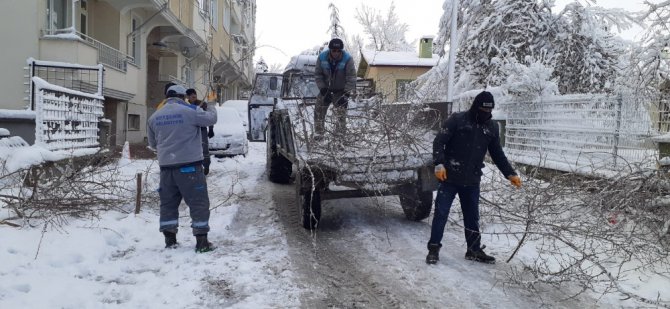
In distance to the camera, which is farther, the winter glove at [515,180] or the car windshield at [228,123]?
the car windshield at [228,123]

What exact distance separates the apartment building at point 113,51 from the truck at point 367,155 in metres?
1.45

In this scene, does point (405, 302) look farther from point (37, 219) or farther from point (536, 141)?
point (536, 141)

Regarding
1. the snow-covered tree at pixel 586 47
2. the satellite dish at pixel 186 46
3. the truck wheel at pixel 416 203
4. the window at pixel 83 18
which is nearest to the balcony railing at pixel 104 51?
the window at pixel 83 18

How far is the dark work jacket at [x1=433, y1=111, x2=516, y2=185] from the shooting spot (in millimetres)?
4984

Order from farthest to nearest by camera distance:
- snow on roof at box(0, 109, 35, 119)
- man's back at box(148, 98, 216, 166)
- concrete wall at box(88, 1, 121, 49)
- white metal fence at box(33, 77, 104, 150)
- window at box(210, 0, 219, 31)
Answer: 1. window at box(210, 0, 219, 31)
2. concrete wall at box(88, 1, 121, 49)
3. snow on roof at box(0, 109, 35, 119)
4. white metal fence at box(33, 77, 104, 150)
5. man's back at box(148, 98, 216, 166)

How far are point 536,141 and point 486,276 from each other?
732cm

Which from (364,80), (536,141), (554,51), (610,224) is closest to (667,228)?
(610,224)

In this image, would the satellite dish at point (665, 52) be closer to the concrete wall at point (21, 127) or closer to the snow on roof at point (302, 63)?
the snow on roof at point (302, 63)

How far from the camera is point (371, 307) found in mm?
3857

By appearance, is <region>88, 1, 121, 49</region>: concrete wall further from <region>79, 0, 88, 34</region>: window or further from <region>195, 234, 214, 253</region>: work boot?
<region>195, 234, 214, 253</region>: work boot

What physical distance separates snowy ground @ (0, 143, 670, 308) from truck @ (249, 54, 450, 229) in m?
0.47

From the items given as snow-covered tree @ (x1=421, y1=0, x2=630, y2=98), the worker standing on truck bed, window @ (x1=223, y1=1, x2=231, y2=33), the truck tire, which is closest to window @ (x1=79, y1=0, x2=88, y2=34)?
the truck tire

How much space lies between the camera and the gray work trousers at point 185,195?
5102 mm

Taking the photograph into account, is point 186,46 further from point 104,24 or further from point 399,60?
point 399,60
